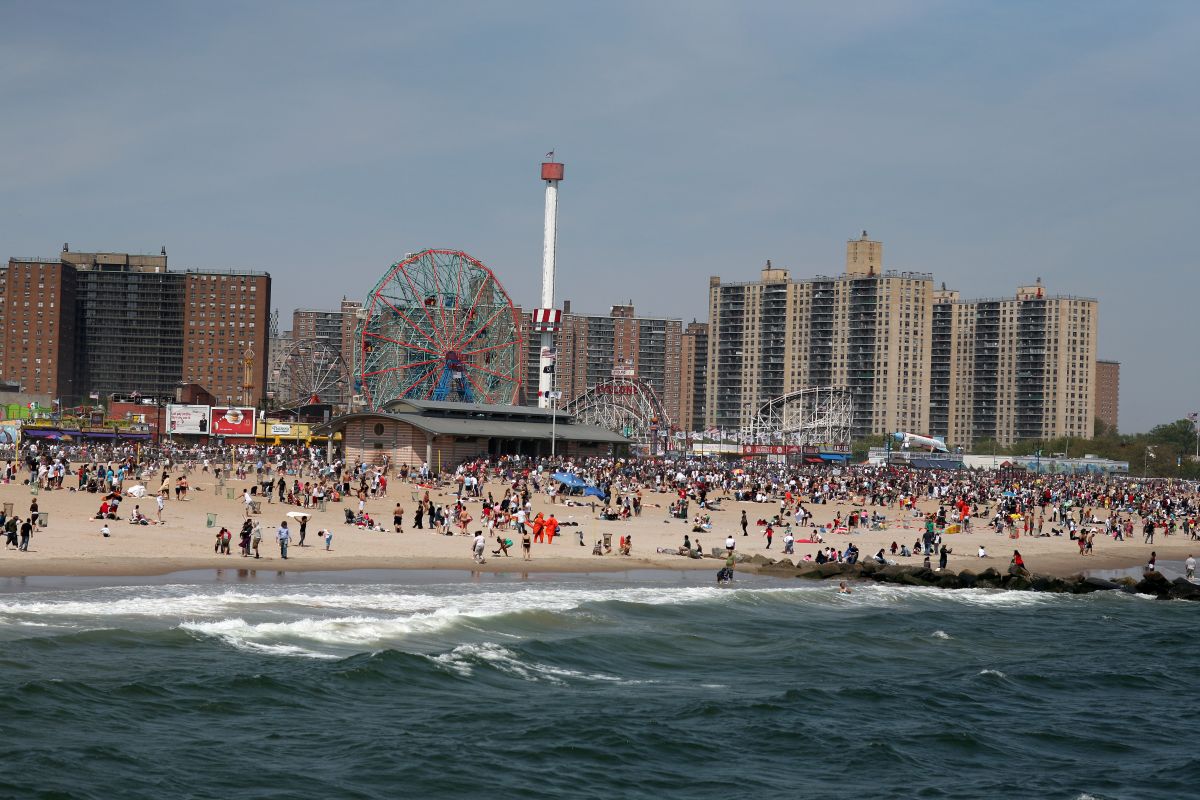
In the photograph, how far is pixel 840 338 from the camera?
16612 cm

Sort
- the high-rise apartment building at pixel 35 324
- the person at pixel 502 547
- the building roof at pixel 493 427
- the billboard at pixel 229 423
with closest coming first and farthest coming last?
the person at pixel 502 547 < the building roof at pixel 493 427 < the billboard at pixel 229 423 < the high-rise apartment building at pixel 35 324

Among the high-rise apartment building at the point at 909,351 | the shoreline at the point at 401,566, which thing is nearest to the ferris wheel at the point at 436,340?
the shoreline at the point at 401,566

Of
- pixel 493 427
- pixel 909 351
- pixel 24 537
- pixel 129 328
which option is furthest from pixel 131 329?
pixel 24 537

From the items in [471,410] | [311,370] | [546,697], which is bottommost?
[546,697]

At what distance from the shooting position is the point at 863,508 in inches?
2365

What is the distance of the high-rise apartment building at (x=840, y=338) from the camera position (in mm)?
164875

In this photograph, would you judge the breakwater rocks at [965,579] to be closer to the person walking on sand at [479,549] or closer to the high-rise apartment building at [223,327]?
the person walking on sand at [479,549]

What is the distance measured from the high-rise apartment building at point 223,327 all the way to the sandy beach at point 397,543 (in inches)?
4114

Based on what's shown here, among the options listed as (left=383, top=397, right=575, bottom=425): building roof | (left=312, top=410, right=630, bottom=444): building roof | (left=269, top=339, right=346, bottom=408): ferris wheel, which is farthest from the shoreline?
(left=269, top=339, right=346, bottom=408): ferris wheel

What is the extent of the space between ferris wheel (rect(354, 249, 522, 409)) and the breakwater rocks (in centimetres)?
4393

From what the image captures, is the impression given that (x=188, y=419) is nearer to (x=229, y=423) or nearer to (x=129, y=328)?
(x=229, y=423)

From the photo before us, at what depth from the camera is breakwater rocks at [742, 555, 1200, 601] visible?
39.8 meters

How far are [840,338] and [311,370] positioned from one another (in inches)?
3005

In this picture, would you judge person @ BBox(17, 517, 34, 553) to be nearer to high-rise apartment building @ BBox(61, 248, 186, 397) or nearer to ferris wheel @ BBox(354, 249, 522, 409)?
ferris wheel @ BBox(354, 249, 522, 409)
